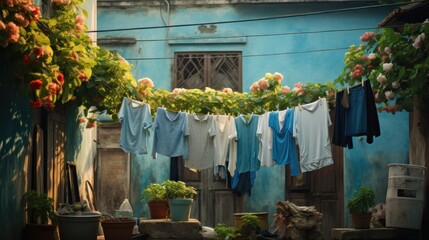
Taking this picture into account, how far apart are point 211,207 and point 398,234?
5.66m

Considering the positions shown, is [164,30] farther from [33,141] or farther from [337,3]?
[33,141]

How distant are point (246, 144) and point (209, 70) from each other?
4.31 metres

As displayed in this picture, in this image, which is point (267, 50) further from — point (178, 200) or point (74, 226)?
point (74, 226)

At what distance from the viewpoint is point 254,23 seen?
1894cm

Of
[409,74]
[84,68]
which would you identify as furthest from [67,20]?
[409,74]

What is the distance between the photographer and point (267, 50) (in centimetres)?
1891

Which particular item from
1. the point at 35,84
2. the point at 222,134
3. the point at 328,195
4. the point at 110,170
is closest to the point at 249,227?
the point at 222,134

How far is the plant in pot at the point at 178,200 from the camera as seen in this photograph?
14.5 m

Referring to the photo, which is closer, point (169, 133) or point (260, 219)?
point (169, 133)

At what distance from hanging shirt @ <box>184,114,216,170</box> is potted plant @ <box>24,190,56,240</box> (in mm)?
4272

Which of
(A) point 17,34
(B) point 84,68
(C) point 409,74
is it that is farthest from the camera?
(C) point 409,74

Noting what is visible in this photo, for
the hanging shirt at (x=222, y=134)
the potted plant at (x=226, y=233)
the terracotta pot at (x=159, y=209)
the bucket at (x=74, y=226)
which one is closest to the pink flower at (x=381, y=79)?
the hanging shirt at (x=222, y=134)

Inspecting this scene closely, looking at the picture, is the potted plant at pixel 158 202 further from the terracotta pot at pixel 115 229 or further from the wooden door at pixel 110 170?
the wooden door at pixel 110 170

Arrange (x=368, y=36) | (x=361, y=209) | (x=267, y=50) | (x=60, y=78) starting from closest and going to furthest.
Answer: (x=60, y=78), (x=368, y=36), (x=361, y=209), (x=267, y=50)
